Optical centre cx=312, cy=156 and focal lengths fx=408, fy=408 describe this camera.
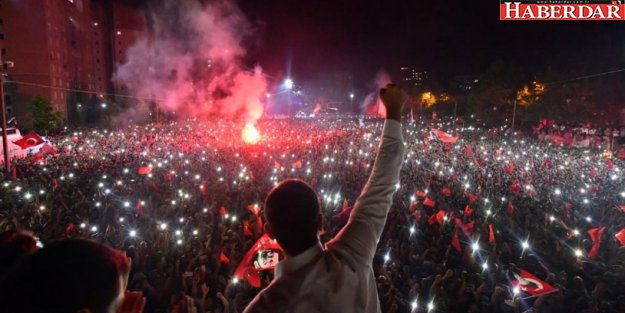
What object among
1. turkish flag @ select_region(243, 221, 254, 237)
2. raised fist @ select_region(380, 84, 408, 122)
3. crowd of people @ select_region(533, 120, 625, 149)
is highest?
raised fist @ select_region(380, 84, 408, 122)

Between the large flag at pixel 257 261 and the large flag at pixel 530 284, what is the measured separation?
3.67 m

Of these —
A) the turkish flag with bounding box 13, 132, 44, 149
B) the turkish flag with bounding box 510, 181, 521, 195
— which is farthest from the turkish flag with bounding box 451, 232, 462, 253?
the turkish flag with bounding box 13, 132, 44, 149

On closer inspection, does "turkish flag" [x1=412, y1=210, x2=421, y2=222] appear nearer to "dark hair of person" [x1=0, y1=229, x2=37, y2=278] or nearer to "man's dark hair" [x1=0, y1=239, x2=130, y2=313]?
"dark hair of person" [x1=0, y1=229, x2=37, y2=278]

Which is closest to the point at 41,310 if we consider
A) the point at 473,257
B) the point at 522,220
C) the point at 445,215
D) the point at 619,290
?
the point at 473,257

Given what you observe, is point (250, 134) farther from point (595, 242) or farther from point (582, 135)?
point (595, 242)

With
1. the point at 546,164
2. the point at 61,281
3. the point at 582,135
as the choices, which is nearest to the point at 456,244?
the point at 61,281

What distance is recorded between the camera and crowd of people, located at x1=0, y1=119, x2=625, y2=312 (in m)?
5.83

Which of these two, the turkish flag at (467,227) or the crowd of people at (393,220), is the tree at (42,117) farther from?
the turkish flag at (467,227)

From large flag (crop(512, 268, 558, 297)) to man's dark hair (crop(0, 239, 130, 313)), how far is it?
19.5 feet

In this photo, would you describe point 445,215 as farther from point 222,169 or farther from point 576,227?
point 222,169

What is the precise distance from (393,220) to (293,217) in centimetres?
737

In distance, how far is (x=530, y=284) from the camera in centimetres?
604

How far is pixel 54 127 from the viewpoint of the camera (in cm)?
3906

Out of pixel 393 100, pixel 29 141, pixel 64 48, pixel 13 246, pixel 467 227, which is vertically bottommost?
pixel 467 227
